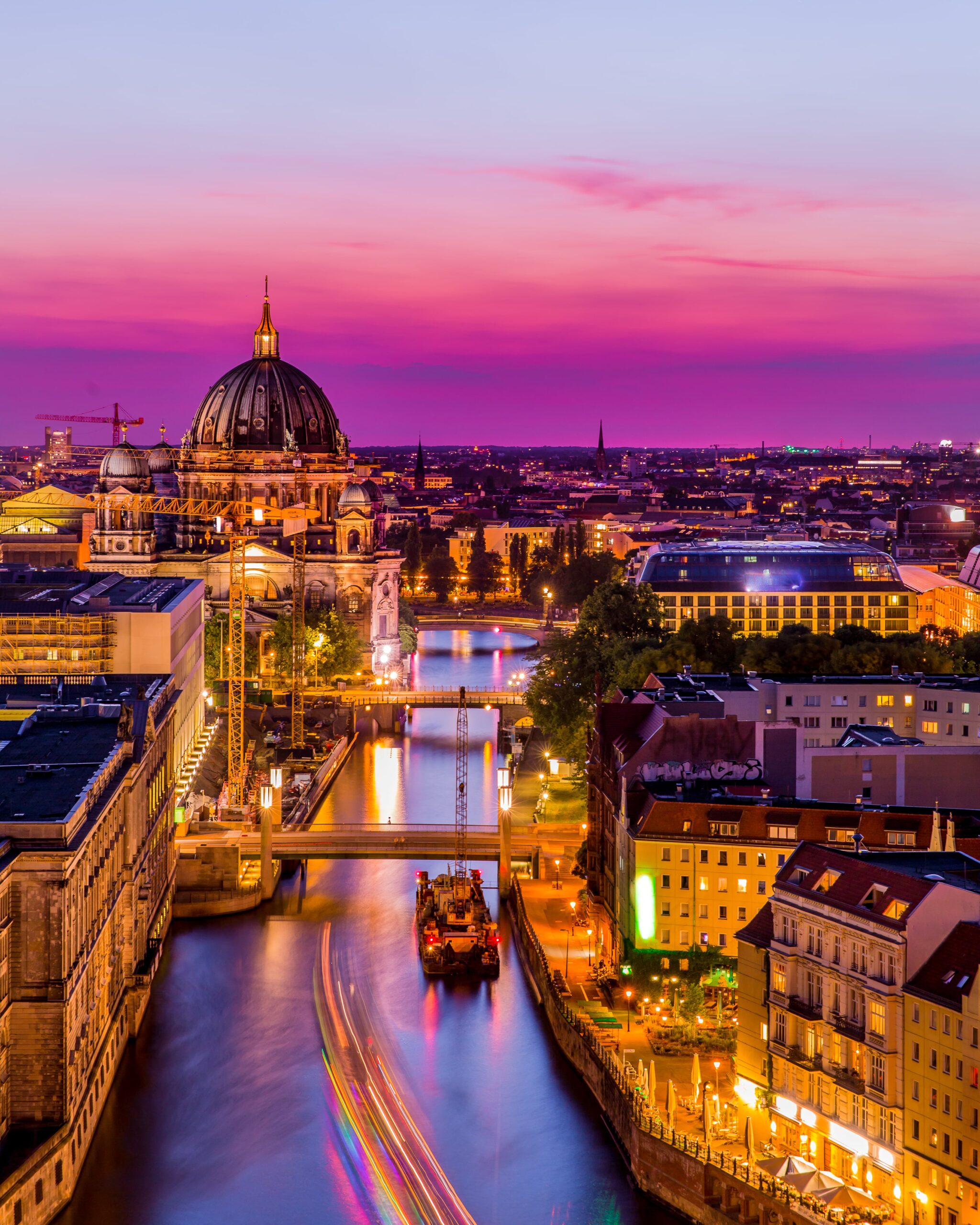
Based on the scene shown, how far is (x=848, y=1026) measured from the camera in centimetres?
2761

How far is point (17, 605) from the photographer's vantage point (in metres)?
58.2

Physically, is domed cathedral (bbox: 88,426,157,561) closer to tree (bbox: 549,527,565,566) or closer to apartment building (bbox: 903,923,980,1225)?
tree (bbox: 549,527,565,566)

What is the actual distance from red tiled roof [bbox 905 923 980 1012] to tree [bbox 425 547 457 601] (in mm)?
114633

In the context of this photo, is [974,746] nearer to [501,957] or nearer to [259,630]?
[501,957]

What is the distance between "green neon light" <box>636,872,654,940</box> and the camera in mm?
36656

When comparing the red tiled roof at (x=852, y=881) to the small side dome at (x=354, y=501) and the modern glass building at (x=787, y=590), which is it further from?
the small side dome at (x=354, y=501)

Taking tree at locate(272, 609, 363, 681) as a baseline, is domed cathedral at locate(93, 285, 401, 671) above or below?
above

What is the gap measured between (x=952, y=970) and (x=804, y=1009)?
10.9ft

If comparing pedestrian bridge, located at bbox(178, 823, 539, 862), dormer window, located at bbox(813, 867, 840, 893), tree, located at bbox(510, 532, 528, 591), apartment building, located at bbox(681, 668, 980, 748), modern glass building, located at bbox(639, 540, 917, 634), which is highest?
tree, located at bbox(510, 532, 528, 591)

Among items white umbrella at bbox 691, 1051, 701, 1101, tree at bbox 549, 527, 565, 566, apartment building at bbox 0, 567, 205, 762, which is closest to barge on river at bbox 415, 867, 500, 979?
apartment building at bbox 0, 567, 205, 762

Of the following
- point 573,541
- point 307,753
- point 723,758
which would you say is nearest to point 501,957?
point 723,758

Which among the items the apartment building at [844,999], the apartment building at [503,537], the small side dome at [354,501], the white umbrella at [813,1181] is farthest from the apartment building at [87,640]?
the apartment building at [503,537]

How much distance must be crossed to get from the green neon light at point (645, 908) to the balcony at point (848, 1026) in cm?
877

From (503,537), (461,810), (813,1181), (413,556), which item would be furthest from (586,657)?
(503,537)
